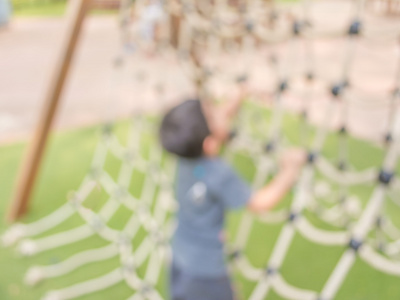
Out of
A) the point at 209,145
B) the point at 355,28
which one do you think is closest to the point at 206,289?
the point at 209,145

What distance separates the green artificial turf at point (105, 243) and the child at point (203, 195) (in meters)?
0.23

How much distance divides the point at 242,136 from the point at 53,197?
898mm

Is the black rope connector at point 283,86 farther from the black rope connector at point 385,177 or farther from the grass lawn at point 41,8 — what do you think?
the grass lawn at point 41,8

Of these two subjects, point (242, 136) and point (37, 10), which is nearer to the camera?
point (242, 136)

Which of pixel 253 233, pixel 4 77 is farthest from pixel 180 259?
pixel 4 77

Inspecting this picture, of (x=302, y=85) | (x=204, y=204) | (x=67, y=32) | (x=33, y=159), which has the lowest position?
(x=302, y=85)

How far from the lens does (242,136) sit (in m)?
2.04

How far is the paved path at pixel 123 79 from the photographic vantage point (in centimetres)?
247

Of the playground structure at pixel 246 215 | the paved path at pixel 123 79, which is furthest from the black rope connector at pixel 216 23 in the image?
the paved path at pixel 123 79

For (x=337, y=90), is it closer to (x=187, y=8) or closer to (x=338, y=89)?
(x=338, y=89)

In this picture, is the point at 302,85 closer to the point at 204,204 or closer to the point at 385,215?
the point at 385,215

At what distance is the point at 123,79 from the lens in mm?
3211

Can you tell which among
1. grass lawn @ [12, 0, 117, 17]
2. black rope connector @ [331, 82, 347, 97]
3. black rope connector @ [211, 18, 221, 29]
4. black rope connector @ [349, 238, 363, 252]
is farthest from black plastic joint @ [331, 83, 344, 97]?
grass lawn @ [12, 0, 117, 17]

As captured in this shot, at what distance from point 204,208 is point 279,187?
15 cm
